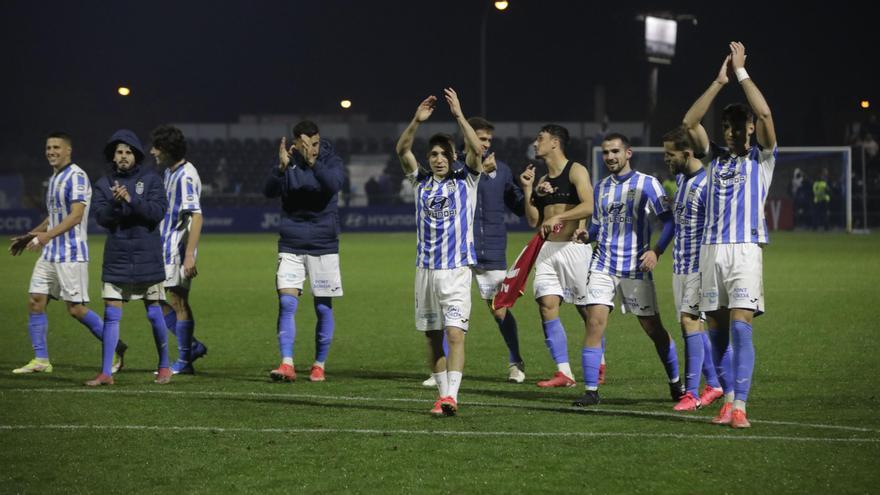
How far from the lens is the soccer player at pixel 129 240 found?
10289 millimetres

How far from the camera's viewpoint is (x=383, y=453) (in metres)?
7.41

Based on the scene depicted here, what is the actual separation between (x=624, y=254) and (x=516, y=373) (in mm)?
1875

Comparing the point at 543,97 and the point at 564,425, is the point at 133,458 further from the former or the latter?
the point at 543,97

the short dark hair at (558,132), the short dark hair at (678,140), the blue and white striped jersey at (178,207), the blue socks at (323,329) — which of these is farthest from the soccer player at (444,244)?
the blue and white striped jersey at (178,207)

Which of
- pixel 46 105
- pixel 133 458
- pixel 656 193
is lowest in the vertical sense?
pixel 133 458

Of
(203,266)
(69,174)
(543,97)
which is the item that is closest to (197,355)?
(69,174)

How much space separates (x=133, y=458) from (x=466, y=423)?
2291 mm

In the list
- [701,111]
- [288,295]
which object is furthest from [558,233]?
[288,295]

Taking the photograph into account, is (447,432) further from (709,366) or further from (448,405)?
(709,366)

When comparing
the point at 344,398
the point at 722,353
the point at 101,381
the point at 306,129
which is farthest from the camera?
the point at 306,129

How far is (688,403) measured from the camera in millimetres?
9023

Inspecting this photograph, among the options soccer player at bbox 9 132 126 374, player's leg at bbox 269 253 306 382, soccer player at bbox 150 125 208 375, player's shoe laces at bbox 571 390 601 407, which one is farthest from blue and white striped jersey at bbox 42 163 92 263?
player's shoe laces at bbox 571 390 601 407

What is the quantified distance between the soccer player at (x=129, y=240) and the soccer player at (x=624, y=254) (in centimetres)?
365

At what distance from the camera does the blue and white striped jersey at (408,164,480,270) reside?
8961mm
